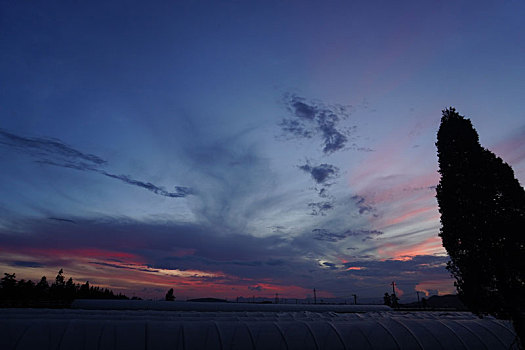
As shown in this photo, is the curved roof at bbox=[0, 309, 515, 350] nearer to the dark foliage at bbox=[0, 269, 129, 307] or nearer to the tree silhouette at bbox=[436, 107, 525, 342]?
the tree silhouette at bbox=[436, 107, 525, 342]

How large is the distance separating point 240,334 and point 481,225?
609 inches

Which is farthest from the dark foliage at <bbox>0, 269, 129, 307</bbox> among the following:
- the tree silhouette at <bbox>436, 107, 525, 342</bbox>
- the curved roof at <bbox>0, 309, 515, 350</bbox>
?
the tree silhouette at <bbox>436, 107, 525, 342</bbox>

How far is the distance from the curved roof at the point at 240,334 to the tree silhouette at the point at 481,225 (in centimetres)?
449

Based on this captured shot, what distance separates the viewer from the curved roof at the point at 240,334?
15984 millimetres

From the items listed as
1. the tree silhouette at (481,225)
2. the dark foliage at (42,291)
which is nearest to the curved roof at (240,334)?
the tree silhouette at (481,225)

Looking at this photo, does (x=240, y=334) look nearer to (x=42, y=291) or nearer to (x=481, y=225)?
(x=481, y=225)

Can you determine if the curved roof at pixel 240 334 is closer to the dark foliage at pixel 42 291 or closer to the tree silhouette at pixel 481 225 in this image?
the tree silhouette at pixel 481 225

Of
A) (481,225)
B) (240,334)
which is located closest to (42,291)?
(240,334)

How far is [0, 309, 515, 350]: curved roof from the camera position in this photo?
1598 cm

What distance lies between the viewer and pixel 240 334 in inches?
709

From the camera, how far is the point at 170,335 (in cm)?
1692

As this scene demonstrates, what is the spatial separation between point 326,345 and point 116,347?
38.5 feet

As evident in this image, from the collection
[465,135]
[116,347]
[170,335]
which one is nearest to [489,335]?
[465,135]

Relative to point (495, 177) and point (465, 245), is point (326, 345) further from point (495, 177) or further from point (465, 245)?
point (495, 177)
